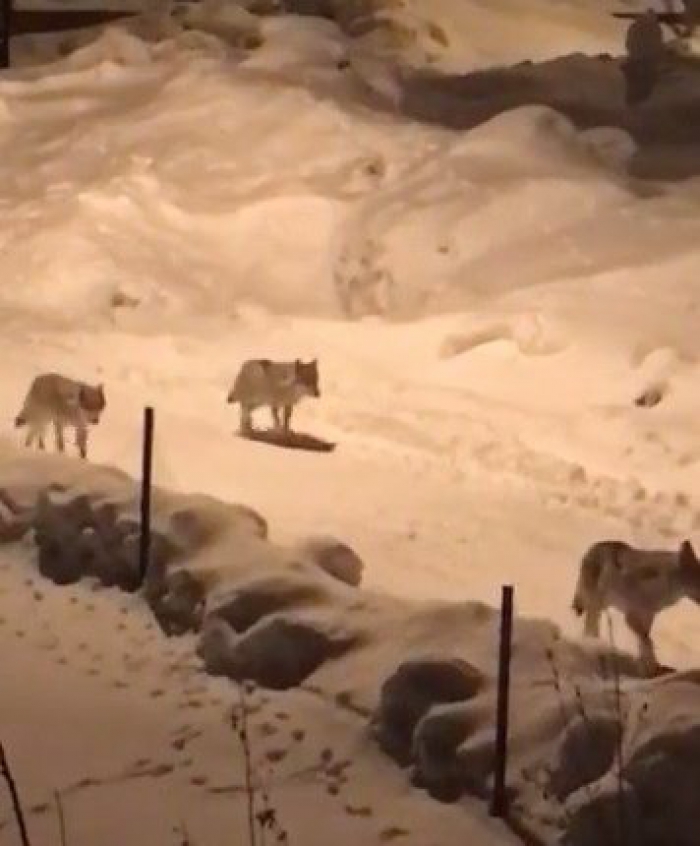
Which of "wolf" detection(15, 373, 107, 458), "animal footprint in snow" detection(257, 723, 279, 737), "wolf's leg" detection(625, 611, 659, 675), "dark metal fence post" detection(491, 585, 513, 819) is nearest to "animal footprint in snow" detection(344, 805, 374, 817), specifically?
"dark metal fence post" detection(491, 585, 513, 819)

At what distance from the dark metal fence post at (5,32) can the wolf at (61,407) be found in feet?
48.5

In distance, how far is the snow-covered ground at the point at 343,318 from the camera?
10773mm

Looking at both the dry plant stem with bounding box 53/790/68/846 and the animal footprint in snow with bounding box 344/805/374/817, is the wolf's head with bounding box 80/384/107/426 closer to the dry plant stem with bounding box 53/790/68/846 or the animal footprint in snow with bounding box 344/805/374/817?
the dry plant stem with bounding box 53/790/68/846

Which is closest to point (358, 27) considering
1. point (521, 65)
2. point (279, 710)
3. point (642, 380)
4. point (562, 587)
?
point (521, 65)

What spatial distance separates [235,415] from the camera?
1527 centimetres

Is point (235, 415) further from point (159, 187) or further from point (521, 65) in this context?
point (521, 65)

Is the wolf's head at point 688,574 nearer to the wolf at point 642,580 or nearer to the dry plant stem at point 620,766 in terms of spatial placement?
the wolf at point 642,580

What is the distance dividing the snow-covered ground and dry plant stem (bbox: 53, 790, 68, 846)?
0.23 ft

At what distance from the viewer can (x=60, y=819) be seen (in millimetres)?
6836

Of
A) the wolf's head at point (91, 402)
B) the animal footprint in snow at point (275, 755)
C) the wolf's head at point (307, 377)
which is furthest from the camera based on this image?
the wolf's head at point (307, 377)

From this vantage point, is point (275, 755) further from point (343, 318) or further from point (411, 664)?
point (343, 318)

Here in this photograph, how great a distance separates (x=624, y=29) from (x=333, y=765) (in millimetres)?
23752

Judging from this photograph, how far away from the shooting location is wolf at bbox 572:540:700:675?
29.8ft

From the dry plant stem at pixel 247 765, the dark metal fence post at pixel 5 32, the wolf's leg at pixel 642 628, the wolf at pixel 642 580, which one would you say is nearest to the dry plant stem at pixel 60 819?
the dry plant stem at pixel 247 765
